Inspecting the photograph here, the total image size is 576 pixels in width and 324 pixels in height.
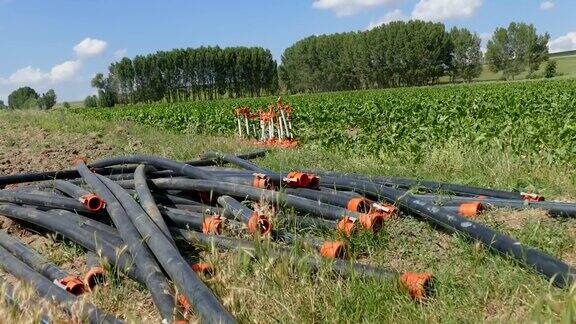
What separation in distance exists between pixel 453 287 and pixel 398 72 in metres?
92.6

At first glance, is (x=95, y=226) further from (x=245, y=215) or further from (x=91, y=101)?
(x=91, y=101)

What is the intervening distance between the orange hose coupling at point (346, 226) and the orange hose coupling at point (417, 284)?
0.85 m

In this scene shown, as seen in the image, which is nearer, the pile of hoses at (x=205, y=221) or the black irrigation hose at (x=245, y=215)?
the pile of hoses at (x=205, y=221)

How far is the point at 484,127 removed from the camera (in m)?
9.81

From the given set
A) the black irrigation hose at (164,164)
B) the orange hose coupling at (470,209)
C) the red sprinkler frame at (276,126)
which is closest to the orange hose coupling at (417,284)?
the orange hose coupling at (470,209)

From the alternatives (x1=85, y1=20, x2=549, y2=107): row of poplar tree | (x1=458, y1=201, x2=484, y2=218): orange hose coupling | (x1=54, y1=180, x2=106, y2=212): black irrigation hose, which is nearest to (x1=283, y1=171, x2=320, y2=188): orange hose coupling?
(x1=458, y1=201, x2=484, y2=218): orange hose coupling

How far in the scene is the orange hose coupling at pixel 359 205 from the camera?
4637mm

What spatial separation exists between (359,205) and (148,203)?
181cm

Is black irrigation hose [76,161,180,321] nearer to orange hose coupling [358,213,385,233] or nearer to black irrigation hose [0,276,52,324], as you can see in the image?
black irrigation hose [0,276,52,324]

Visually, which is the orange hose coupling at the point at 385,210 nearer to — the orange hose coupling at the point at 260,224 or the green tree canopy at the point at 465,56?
the orange hose coupling at the point at 260,224

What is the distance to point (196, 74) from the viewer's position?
104 m

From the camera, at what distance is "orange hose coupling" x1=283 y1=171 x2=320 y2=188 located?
5188 mm

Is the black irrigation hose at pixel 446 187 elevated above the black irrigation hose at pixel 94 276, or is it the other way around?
the black irrigation hose at pixel 446 187

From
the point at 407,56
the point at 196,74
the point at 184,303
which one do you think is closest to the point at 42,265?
the point at 184,303
